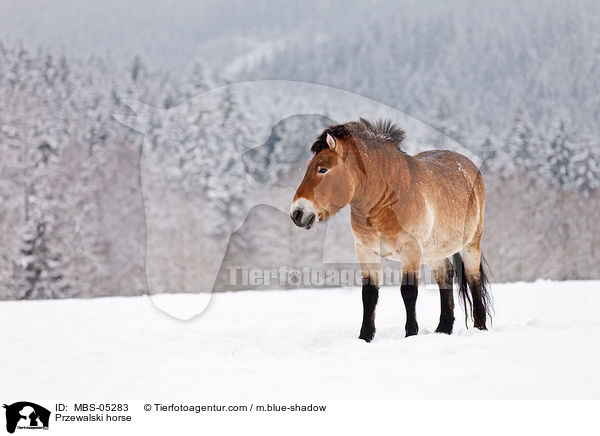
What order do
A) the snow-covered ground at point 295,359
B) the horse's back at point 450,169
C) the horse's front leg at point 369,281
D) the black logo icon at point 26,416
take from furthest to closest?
the horse's back at point 450,169
the horse's front leg at point 369,281
the snow-covered ground at point 295,359
the black logo icon at point 26,416

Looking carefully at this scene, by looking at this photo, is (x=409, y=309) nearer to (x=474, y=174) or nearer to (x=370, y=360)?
(x=370, y=360)

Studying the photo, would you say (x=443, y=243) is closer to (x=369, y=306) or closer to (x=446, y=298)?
(x=446, y=298)

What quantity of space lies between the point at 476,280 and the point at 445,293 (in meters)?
0.40

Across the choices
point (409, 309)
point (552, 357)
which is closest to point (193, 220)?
point (409, 309)

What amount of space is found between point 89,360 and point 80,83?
106 feet

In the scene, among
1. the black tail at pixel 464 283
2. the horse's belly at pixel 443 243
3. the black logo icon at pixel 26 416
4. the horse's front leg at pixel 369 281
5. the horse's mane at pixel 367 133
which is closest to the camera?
the black logo icon at pixel 26 416

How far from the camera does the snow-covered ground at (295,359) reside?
10.2 ft

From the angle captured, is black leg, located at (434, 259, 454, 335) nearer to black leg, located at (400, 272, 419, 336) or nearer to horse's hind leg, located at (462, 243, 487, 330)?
horse's hind leg, located at (462, 243, 487, 330)

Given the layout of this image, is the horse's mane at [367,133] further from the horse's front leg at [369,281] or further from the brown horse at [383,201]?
the horse's front leg at [369,281]

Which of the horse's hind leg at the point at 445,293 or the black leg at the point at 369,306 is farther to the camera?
the horse's hind leg at the point at 445,293

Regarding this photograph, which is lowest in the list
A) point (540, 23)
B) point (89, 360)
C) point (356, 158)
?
A: point (89, 360)

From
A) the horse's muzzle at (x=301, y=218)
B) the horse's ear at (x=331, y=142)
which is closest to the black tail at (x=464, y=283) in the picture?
the horse's ear at (x=331, y=142)

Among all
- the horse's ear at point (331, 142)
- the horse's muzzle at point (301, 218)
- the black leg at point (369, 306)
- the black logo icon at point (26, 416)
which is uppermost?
the horse's ear at point (331, 142)

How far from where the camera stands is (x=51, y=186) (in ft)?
85.3
